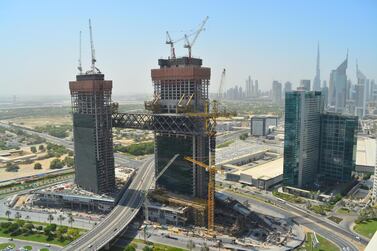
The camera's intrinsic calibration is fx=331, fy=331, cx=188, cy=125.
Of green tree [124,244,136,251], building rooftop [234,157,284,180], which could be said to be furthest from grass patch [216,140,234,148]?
green tree [124,244,136,251]

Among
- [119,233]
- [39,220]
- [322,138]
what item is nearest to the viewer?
[119,233]

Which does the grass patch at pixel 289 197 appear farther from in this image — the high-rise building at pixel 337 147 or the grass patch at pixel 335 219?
the high-rise building at pixel 337 147

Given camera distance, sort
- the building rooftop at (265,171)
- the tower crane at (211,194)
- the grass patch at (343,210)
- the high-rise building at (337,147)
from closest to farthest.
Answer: the tower crane at (211,194) → the grass patch at (343,210) → the high-rise building at (337,147) → the building rooftop at (265,171)

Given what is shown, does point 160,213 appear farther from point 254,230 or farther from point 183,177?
point 254,230

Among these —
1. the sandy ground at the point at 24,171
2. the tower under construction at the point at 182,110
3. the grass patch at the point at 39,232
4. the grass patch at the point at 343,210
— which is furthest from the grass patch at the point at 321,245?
the sandy ground at the point at 24,171

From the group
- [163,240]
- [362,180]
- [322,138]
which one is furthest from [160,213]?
[362,180]

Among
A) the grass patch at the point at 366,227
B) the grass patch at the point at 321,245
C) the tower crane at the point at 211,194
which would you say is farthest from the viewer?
the tower crane at the point at 211,194
